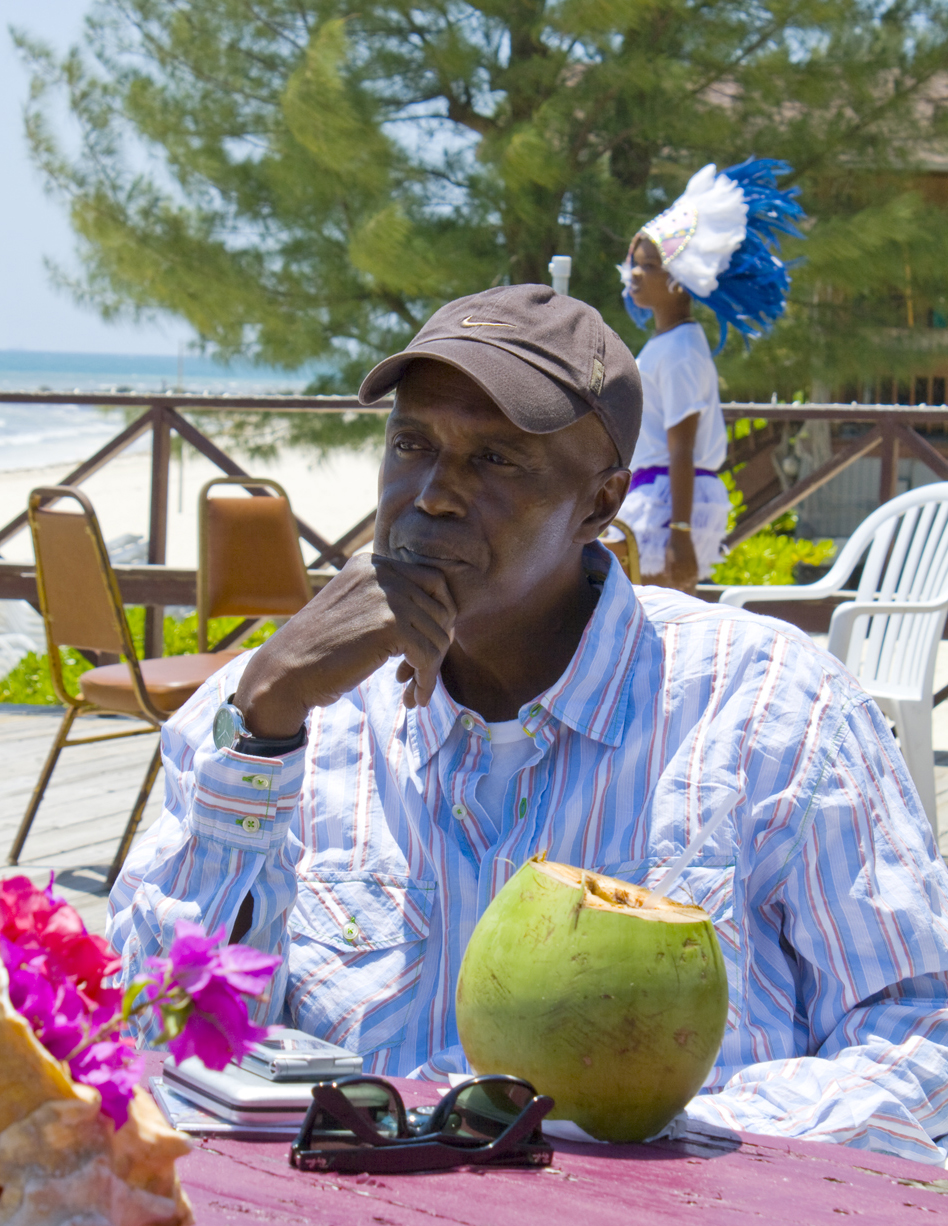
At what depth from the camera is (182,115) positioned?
1026 cm

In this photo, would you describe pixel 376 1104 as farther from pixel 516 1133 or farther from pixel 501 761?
pixel 501 761

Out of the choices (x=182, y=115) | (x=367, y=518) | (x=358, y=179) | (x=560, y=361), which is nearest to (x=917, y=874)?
(x=560, y=361)

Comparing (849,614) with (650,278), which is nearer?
(849,614)

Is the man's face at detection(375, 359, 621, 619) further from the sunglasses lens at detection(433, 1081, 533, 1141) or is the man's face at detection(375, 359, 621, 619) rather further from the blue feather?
the blue feather

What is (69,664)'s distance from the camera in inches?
265

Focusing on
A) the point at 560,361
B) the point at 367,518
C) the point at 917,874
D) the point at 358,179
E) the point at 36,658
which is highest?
the point at 358,179

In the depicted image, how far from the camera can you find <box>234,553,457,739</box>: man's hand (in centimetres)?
124

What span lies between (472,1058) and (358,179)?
30.3 ft

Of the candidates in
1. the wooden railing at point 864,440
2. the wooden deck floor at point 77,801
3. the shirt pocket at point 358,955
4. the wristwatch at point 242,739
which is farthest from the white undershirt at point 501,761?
the wooden railing at point 864,440

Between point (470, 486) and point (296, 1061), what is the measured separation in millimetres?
655

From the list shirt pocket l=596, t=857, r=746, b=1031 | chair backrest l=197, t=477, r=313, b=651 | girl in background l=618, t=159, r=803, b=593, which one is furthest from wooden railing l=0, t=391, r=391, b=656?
shirt pocket l=596, t=857, r=746, b=1031

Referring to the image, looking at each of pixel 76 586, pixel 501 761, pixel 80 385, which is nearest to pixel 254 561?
pixel 76 586

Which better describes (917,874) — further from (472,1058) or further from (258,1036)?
(258,1036)

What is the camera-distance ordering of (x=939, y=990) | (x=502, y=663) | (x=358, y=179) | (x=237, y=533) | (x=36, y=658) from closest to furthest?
(x=939, y=990) < (x=502, y=663) < (x=237, y=533) < (x=36, y=658) < (x=358, y=179)
